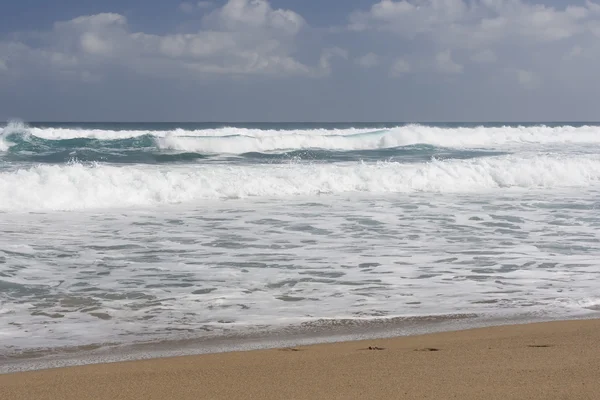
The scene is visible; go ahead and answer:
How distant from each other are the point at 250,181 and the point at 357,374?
11726 mm

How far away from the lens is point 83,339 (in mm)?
4508

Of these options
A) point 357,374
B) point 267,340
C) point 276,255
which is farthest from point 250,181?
point 357,374

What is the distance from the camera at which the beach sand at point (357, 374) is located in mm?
3193

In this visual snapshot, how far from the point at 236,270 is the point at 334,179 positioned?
31.5 ft

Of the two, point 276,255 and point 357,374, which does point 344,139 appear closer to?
point 276,255

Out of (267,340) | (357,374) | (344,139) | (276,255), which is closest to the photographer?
(357,374)

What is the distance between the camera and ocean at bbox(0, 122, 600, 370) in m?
4.95

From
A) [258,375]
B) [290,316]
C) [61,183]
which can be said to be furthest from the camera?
[61,183]

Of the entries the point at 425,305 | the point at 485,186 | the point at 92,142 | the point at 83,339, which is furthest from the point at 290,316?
the point at 92,142

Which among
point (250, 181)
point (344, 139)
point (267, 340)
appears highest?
point (344, 139)

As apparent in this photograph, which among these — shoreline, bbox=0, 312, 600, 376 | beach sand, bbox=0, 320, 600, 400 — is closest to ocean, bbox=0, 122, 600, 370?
shoreline, bbox=0, 312, 600, 376

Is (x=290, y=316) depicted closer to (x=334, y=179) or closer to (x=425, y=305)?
(x=425, y=305)

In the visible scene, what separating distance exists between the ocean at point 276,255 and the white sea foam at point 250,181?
0.05 metres

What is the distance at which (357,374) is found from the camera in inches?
138
